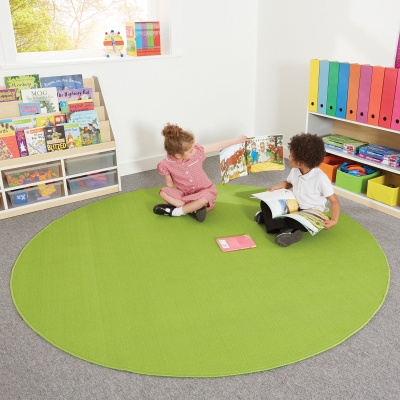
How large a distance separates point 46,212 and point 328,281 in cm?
186

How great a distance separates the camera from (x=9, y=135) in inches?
115

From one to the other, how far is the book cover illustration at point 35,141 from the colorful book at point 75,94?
1.04 feet

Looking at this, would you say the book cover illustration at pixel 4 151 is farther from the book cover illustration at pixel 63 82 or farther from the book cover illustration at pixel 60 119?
the book cover illustration at pixel 63 82

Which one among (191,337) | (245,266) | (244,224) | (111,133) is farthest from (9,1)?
(191,337)

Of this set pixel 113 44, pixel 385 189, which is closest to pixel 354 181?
pixel 385 189

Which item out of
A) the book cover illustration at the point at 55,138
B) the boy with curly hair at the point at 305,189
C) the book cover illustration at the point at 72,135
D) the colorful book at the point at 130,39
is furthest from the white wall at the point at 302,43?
the book cover illustration at the point at 55,138

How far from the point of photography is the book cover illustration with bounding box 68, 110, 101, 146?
10.3 feet

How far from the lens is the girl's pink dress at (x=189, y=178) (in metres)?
2.92

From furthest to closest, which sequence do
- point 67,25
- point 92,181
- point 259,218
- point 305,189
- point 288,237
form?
1. point 67,25
2. point 92,181
3. point 259,218
4. point 305,189
5. point 288,237

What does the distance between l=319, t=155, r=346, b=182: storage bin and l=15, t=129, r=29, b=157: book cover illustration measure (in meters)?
2.03

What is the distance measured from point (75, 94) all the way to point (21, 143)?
526mm

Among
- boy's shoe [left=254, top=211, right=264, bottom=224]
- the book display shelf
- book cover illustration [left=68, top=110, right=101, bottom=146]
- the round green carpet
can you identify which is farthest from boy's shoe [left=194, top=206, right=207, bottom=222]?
book cover illustration [left=68, top=110, right=101, bottom=146]

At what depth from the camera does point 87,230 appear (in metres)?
2.81

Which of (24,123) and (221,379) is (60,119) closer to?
(24,123)
